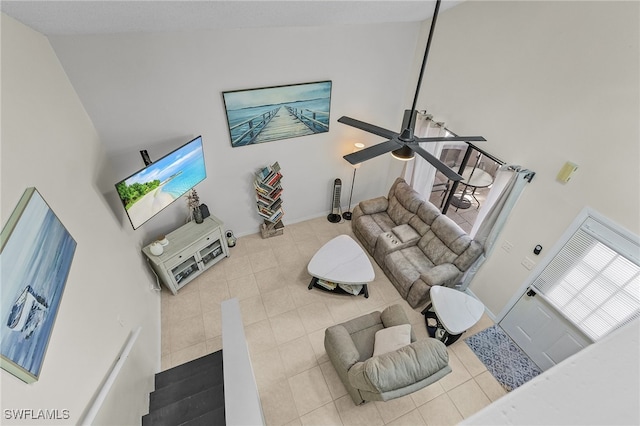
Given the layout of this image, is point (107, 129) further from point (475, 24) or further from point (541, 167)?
point (541, 167)

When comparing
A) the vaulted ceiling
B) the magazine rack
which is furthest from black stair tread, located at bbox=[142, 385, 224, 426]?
the vaulted ceiling

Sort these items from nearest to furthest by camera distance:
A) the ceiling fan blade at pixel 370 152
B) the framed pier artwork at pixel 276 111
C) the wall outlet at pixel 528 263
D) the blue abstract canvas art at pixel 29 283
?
the blue abstract canvas art at pixel 29 283, the ceiling fan blade at pixel 370 152, the wall outlet at pixel 528 263, the framed pier artwork at pixel 276 111

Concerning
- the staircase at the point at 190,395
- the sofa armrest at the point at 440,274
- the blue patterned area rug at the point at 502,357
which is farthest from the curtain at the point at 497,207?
the staircase at the point at 190,395

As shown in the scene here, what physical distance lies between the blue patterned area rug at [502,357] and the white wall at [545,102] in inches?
15.4

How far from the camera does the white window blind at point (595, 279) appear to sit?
267cm

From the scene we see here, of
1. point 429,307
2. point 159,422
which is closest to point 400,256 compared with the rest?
point 429,307

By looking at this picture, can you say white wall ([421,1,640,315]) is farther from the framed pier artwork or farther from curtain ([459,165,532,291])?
the framed pier artwork

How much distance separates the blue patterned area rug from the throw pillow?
1289 mm

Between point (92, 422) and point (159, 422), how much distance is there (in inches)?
39.2

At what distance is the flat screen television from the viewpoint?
2.96 meters

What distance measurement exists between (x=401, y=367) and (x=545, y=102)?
9.67 ft

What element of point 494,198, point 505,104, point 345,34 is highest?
point 345,34

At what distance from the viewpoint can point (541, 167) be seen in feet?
10.3

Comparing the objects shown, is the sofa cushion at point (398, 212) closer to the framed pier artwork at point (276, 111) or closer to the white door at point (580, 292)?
the framed pier artwork at point (276, 111)
